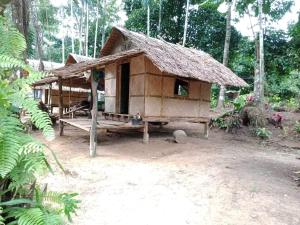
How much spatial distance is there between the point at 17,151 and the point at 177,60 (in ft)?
31.1

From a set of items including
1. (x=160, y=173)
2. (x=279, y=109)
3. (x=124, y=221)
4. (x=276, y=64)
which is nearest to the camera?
(x=124, y=221)

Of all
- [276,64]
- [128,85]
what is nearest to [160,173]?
[128,85]

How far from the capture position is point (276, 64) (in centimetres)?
1905

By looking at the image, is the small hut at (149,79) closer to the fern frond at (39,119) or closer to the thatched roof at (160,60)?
the thatched roof at (160,60)

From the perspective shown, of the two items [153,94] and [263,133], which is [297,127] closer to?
[263,133]

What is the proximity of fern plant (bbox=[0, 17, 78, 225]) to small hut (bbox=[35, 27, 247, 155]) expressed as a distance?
21.7 ft

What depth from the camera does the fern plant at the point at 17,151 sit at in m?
1.75

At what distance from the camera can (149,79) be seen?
10.6 metres

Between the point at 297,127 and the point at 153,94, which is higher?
the point at 153,94

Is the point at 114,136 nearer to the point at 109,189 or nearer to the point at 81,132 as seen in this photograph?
the point at 81,132

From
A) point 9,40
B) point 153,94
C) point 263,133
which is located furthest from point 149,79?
point 9,40

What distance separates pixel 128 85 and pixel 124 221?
342 inches

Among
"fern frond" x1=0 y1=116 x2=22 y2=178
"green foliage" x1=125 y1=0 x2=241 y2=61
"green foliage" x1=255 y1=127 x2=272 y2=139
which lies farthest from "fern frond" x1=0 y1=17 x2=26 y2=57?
"green foliage" x1=125 y1=0 x2=241 y2=61

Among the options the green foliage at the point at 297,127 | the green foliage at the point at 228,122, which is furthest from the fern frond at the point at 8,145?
the green foliage at the point at 297,127
